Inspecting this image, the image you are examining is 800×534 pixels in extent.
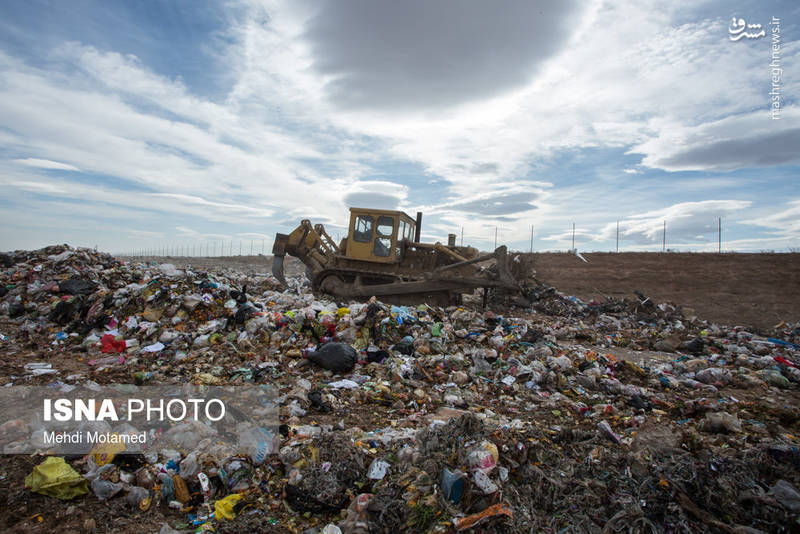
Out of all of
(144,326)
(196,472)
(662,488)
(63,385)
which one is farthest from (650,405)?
(144,326)

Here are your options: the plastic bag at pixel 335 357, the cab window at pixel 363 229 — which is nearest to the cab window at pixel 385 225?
the cab window at pixel 363 229

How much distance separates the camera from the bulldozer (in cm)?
861

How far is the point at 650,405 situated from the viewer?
412 cm

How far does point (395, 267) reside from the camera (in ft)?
30.1

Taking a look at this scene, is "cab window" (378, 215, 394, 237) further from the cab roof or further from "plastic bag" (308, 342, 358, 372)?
"plastic bag" (308, 342, 358, 372)

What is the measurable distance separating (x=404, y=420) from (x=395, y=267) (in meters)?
5.76

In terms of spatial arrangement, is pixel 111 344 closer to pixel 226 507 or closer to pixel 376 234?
pixel 226 507

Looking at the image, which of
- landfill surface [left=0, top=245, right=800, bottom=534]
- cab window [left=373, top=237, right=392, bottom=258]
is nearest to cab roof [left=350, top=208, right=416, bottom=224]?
cab window [left=373, top=237, right=392, bottom=258]

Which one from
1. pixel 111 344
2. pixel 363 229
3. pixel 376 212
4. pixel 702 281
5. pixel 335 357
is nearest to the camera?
pixel 335 357

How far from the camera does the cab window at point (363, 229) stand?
355 inches

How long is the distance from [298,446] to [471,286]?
6.27 meters

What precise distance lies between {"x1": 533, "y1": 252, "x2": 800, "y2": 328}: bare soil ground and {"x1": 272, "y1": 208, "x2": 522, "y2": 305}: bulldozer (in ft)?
19.1

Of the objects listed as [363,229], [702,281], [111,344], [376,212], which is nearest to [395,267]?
[363,229]

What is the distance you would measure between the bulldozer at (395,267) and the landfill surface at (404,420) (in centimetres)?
137
